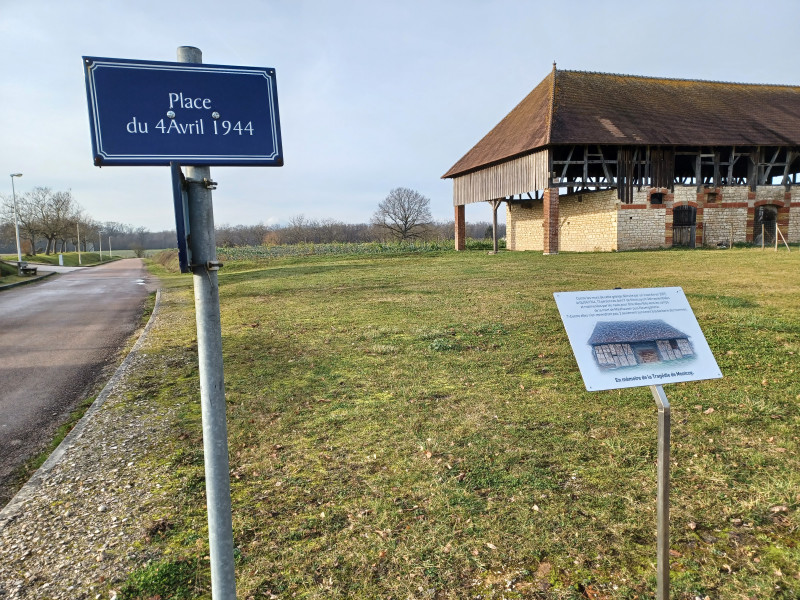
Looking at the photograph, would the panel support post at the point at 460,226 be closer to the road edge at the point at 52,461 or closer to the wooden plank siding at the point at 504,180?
the wooden plank siding at the point at 504,180

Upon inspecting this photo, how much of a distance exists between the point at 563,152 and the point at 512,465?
23.5 m

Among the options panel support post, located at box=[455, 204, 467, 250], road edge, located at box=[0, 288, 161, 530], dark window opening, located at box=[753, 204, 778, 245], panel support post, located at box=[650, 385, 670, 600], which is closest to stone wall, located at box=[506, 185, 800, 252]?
dark window opening, located at box=[753, 204, 778, 245]

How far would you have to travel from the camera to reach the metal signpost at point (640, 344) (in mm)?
2490

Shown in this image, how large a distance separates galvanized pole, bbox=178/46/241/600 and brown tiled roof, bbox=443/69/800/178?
75.3ft

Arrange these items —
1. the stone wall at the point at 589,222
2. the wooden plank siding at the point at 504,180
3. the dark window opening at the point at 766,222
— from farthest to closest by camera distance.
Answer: the dark window opening at the point at 766,222, the stone wall at the point at 589,222, the wooden plank siding at the point at 504,180

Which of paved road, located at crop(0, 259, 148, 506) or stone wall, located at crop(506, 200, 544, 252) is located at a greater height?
stone wall, located at crop(506, 200, 544, 252)

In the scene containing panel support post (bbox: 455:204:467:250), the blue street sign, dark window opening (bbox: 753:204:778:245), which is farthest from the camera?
panel support post (bbox: 455:204:467:250)

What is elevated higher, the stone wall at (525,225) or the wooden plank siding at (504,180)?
the wooden plank siding at (504,180)

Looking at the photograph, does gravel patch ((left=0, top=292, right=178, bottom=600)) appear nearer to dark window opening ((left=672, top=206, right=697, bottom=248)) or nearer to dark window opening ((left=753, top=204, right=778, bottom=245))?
dark window opening ((left=672, top=206, right=697, bottom=248))

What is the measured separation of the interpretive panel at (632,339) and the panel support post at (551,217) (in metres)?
22.1

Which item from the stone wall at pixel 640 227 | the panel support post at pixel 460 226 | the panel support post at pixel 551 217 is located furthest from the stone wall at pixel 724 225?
the panel support post at pixel 460 226

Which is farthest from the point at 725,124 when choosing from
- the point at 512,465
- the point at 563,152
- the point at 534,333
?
the point at 512,465

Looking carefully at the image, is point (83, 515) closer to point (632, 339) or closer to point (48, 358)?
point (632, 339)

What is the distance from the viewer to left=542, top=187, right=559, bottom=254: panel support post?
77.7 feet
